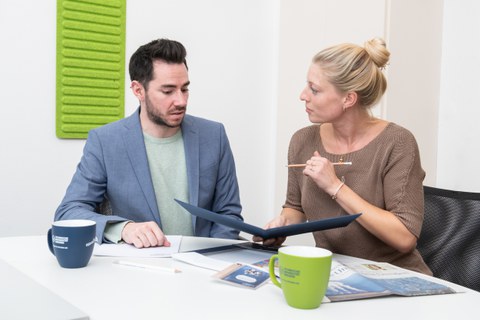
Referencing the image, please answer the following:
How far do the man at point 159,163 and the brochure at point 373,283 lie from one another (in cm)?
62

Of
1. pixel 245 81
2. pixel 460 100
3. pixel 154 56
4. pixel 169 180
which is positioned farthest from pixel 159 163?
pixel 460 100

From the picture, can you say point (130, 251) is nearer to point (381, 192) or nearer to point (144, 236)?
point (144, 236)

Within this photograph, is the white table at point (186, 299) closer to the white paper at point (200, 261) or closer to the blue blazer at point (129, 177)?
the white paper at point (200, 261)

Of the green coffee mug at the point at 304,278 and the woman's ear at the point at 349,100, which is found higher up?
the woman's ear at the point at 349,100

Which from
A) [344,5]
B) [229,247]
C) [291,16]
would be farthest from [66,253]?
[291,16]

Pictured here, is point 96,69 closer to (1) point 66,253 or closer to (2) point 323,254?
(1) point 66,253

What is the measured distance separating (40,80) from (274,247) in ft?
4.77

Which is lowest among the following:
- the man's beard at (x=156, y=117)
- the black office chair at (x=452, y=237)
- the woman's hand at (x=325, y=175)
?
the black office chair at (x=452, y=237)

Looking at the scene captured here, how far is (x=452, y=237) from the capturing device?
1.54 metres

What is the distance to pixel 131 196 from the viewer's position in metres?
1.67

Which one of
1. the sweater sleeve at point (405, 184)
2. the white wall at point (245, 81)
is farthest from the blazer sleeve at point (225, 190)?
the white wall at point (245, 81)

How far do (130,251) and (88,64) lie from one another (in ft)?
4.53

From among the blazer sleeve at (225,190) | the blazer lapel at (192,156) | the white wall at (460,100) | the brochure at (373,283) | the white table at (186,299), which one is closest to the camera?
the white table at (186,299)

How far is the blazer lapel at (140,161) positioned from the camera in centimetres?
167
